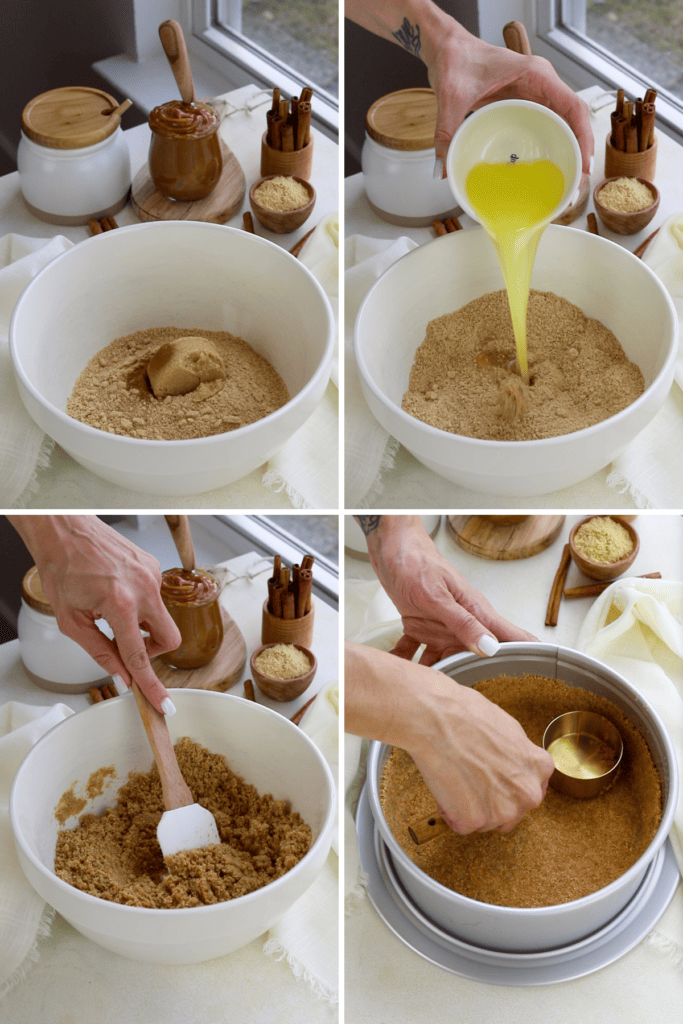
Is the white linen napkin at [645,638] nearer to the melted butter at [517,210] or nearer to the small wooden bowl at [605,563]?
the small wooden bowl at [605,563]

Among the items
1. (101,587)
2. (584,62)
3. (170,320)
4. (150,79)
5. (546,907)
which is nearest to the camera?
(546,907)

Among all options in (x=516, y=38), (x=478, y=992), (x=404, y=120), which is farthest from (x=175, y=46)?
(x=478, y=992)

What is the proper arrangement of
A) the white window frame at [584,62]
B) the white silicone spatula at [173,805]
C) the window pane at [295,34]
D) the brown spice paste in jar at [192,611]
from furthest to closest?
the window pane at [295,34] < the white window frame at [584,62] < the brown spice paste in jar at [192,611] < the white silicone spatula at [173,805]

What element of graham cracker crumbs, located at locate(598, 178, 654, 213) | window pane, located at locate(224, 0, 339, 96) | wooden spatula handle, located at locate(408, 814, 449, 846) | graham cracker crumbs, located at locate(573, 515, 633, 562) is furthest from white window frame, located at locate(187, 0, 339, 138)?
wooden spatula handle, located at locate(408, 814, 449, 846)

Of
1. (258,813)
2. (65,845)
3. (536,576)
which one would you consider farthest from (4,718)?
(536,576)

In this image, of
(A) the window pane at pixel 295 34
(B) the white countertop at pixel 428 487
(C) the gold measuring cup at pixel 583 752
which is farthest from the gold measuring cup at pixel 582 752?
(A) the window pane at pixel 295 34

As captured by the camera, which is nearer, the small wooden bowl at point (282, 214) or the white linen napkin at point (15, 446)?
the white linen napkin at point (15, 446)

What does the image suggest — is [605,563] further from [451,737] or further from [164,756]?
[164,756]

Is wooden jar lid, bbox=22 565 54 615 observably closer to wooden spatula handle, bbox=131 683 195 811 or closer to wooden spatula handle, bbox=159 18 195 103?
wooden spatula handle, bbox=131 683 195 811
